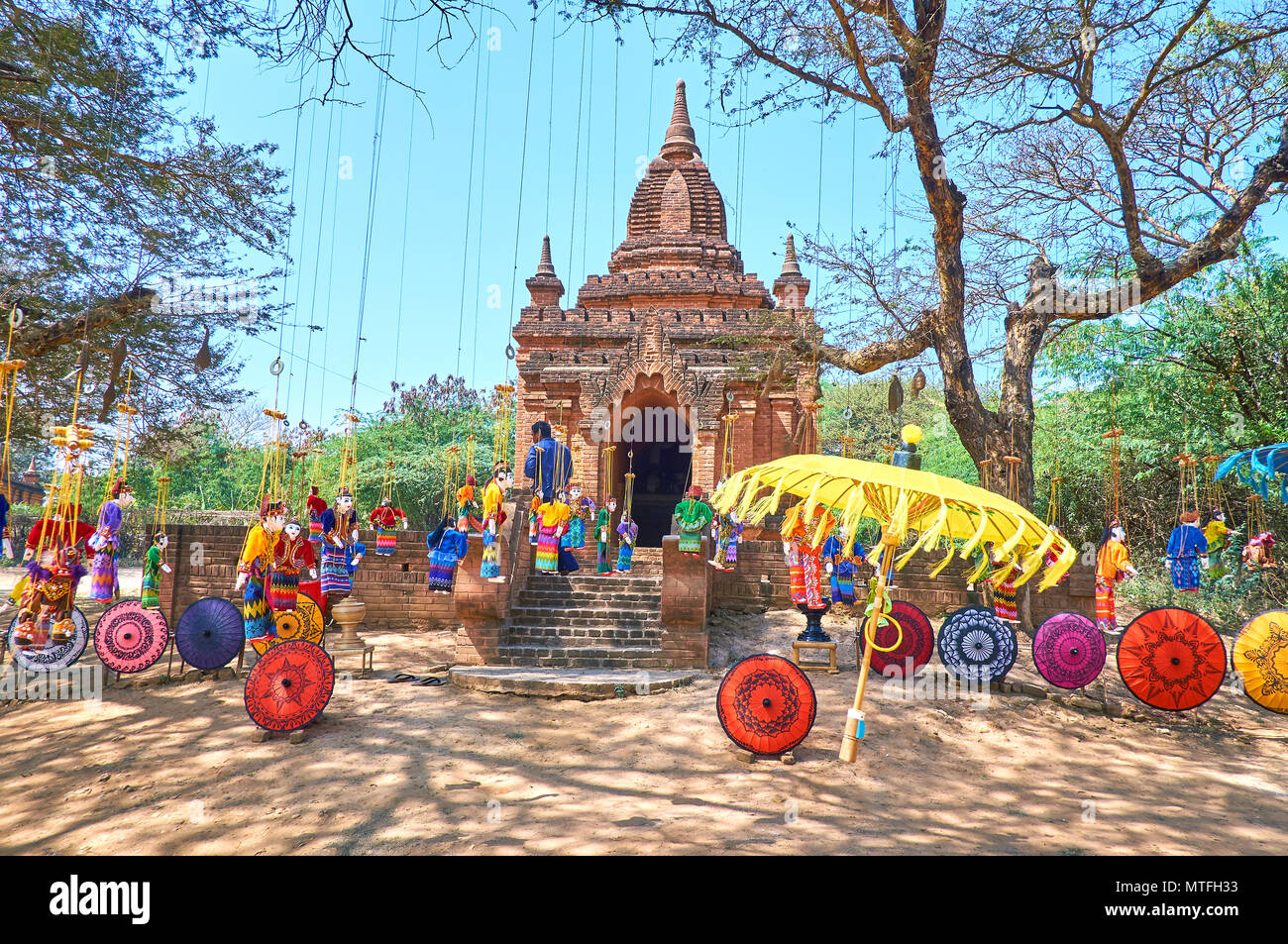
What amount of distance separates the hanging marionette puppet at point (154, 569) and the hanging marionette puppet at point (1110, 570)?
1318cm

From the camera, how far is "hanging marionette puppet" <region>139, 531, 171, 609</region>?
10570 millimetres

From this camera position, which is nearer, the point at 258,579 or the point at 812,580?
the point at 258,579

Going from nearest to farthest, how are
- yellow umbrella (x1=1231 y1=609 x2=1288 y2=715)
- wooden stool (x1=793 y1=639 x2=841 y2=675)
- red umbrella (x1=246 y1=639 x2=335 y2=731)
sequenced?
red umbrella (x1=246 y1=639 x2=335 y2=731) < yellow umbrella (x1=1231 y1=609 x2=1288 y2=715) < wooden stool (x1=793 y1=639 x2=841 y2=675)

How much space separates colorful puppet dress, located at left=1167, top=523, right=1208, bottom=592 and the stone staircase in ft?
23.0

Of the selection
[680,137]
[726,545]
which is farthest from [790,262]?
[726,545]

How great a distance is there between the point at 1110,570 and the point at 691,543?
5.36 meters

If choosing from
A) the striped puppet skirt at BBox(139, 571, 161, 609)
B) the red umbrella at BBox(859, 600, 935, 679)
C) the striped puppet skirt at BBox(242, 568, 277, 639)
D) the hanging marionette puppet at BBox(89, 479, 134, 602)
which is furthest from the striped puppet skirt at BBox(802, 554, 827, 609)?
the striped puppet skirt at BBox(139, 571, 161, 609)

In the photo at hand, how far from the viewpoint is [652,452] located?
778 inches

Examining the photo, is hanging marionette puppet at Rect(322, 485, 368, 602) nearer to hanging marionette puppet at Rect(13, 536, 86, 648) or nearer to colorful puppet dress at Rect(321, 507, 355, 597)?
colorful puppet dress at Rect(321, 507, 355, 597)

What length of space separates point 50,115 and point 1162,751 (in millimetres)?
15061

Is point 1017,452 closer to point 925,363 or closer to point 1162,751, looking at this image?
point 925,363

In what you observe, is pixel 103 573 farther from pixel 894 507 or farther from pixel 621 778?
pixel 894 507

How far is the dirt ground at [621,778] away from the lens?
488cm

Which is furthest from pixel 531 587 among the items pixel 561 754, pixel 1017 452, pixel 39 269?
pixel 39 269
